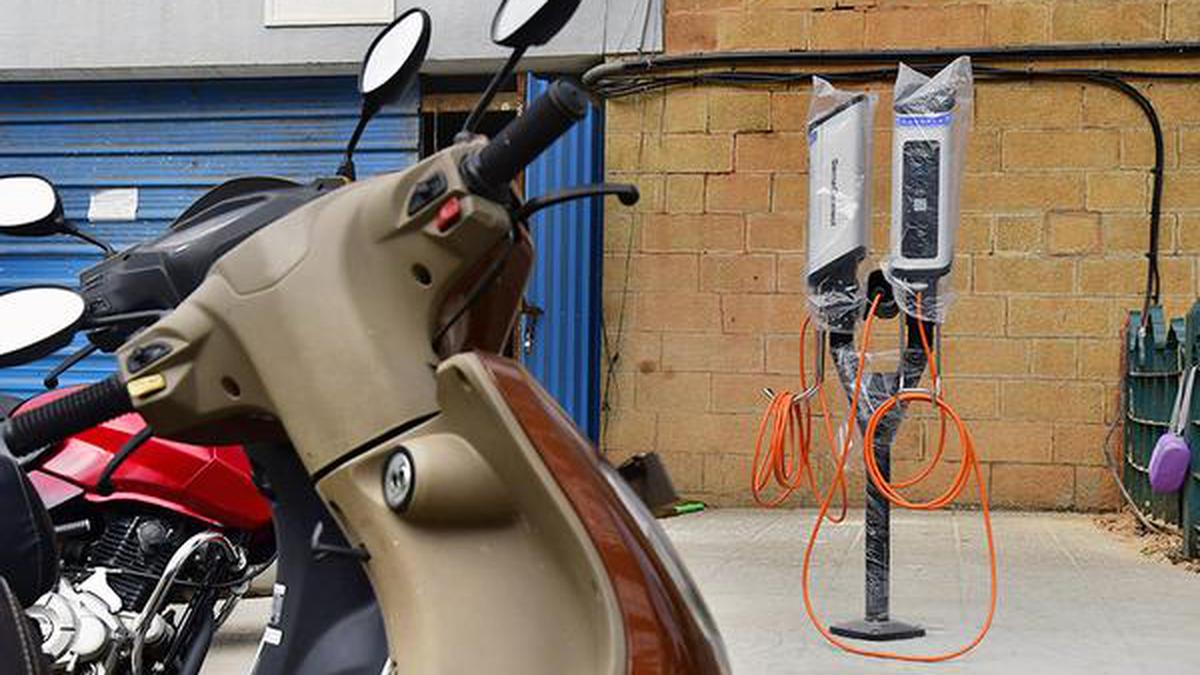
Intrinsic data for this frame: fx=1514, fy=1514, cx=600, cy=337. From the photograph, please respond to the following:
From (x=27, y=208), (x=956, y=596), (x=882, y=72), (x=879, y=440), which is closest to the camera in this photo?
(x=27, y=208)

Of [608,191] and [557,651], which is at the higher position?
[608,191]

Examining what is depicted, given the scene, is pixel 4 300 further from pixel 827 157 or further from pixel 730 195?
pixel 730 195

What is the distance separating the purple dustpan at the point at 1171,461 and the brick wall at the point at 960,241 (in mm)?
1804

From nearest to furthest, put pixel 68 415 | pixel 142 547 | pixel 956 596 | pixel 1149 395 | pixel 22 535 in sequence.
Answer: pixel 68 415 < pixel 22 535 < pixel 142 547 < pixel 956 596 < pixel 1149 395

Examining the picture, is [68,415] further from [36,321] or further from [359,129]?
[359,129]

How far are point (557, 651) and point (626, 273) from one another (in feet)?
24.4

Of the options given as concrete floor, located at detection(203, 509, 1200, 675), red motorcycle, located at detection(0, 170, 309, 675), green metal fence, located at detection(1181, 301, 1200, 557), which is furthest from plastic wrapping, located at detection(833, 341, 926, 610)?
green metal fence, located at detection(1181, 301, 1200, 557)

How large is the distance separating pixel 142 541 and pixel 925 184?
264 cm

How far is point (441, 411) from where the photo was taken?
65.8 inches

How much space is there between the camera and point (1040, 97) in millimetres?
8586

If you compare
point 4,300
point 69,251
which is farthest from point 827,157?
point 69,251

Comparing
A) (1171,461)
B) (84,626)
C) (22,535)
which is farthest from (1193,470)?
(22,535)

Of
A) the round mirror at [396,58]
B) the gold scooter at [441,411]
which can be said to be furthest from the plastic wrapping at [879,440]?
the gold scooter at [441,411]

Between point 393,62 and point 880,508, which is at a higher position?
point 393,62
